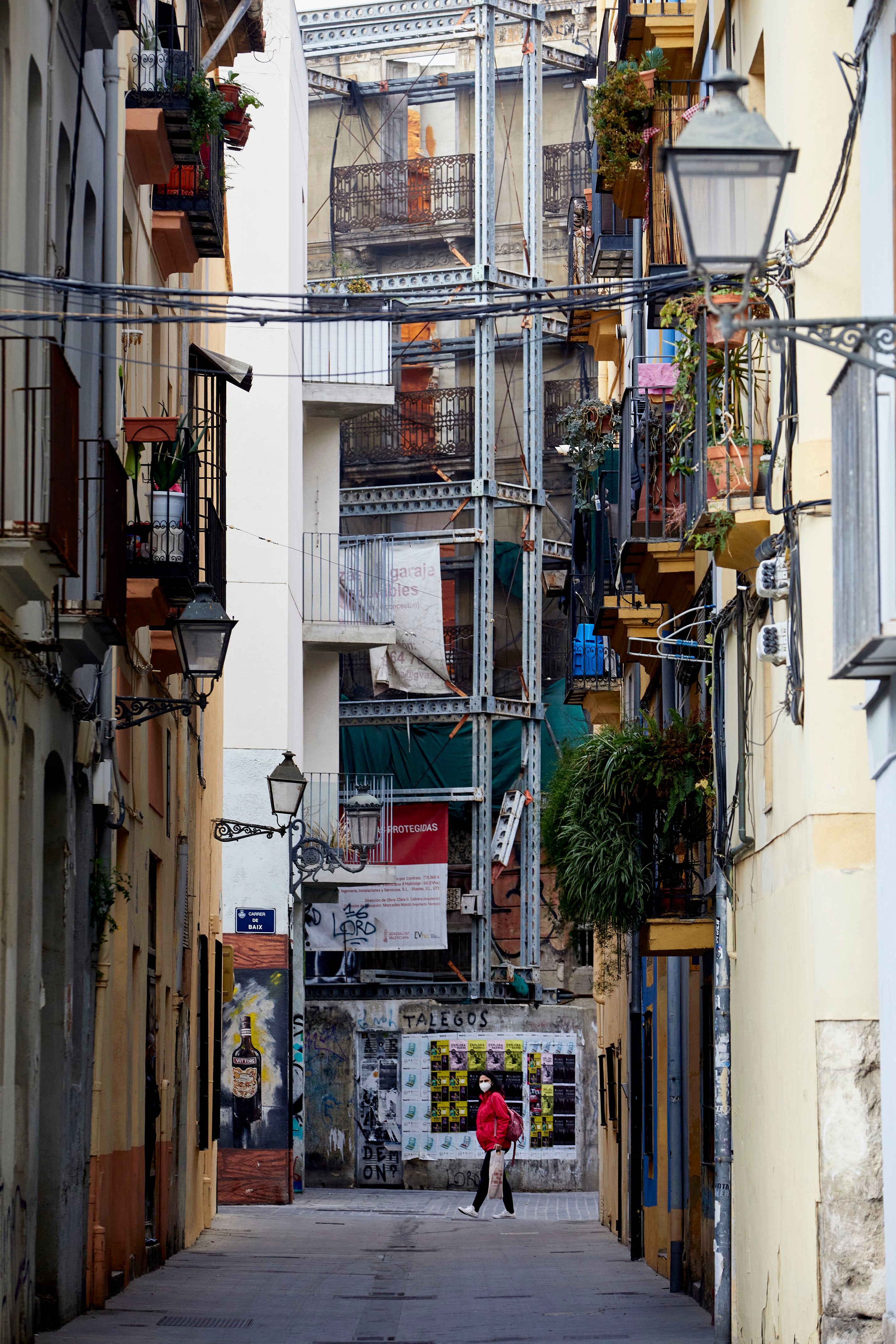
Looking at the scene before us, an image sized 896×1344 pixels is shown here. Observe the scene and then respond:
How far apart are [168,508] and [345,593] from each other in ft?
57.9

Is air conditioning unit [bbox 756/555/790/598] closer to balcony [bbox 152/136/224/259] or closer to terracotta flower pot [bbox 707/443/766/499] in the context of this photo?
terracotta flower pot [bbox 707/443/766/499]

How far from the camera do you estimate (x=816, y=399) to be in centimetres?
945

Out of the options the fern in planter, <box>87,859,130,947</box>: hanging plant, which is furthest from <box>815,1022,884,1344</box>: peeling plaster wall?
<box>87,859,130,947</box>: hanging plant

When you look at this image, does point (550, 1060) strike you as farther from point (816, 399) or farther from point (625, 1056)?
point (816, 399)

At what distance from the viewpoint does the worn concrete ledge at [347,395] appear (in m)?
31.4

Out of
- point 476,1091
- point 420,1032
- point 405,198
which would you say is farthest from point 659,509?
point 405,198

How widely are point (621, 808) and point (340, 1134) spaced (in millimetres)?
18645

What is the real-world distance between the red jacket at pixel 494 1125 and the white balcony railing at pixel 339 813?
→ 5.22 m

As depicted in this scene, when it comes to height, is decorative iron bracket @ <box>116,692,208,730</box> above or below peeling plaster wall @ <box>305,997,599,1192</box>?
above

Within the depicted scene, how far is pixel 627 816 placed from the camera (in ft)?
52.3

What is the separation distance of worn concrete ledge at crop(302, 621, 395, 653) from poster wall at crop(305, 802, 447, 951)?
4823 mm

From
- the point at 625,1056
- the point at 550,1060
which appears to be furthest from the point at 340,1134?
the point at 625,1056

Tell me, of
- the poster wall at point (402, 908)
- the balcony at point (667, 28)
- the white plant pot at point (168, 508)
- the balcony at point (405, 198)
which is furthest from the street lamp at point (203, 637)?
the balcony at point (405, 198)

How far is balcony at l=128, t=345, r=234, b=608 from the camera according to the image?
49.5ft
